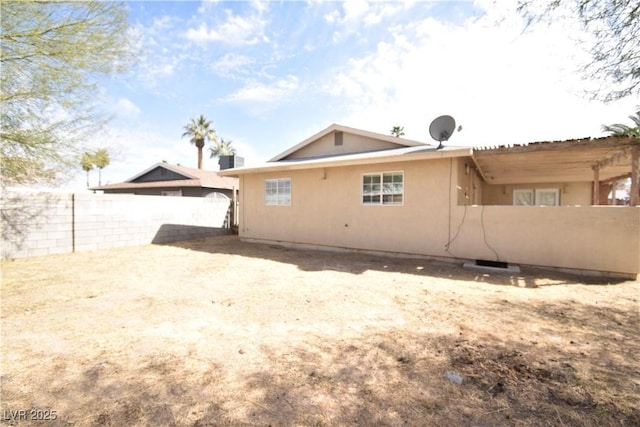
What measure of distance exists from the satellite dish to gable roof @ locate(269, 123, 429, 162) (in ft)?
5.25

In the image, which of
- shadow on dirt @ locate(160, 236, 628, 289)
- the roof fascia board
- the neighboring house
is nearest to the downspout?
shadow on dirt @ locate(160, 236, 628, 289)

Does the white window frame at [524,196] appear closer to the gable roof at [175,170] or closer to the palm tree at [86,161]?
the palm tree at [86,161]

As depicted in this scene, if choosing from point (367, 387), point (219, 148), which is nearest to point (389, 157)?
point (367, 387)

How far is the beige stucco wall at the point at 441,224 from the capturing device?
20.4 feet

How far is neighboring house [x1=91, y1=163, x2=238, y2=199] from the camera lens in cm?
1912

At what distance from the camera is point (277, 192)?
11164 mm

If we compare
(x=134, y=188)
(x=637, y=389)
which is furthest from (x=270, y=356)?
(x=134, y=188)

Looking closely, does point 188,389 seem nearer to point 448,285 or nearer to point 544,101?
point 448,285

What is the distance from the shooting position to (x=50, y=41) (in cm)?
596

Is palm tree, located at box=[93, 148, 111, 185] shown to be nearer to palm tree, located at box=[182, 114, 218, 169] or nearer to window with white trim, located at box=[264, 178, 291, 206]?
window with white trim, located at box=[264, 178, 291, 206]

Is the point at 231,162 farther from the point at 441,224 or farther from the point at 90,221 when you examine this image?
the point at 441,224

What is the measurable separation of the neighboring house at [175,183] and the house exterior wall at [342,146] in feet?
25.2

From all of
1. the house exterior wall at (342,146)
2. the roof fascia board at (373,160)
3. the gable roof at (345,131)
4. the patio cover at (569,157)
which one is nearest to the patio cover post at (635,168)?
the patio cover at (569,157)

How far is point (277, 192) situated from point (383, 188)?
4.33m
